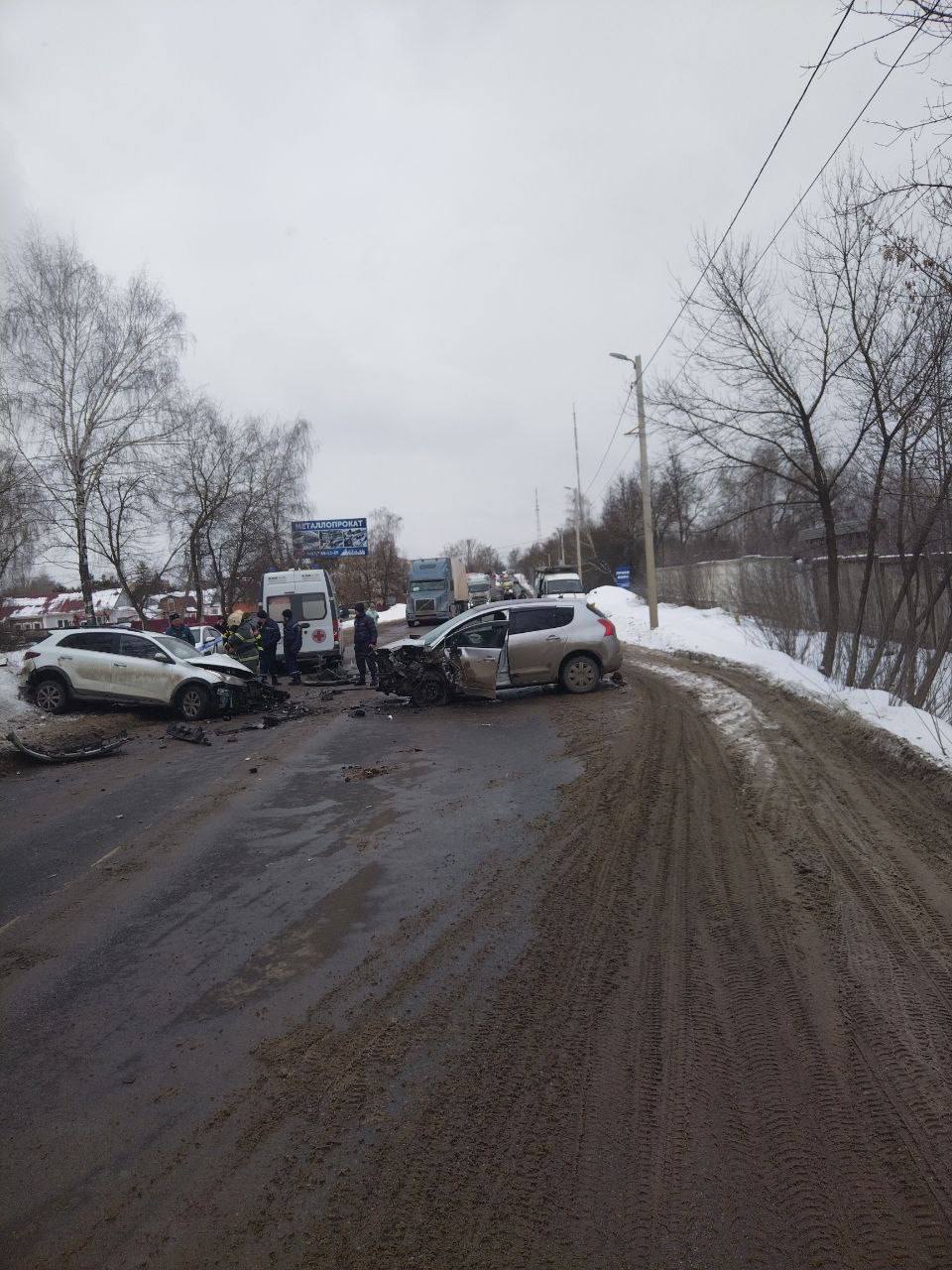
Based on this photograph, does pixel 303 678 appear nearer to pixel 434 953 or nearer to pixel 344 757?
pixel 344 757

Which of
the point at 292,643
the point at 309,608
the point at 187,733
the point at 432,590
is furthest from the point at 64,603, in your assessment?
the point at 187,733

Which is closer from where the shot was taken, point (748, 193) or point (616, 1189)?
point (616, 1189)

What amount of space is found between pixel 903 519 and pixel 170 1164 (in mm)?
13651

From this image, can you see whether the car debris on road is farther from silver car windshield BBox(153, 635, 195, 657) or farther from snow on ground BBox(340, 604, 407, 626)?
snow on ground BBox(340, 604, 407, 626)

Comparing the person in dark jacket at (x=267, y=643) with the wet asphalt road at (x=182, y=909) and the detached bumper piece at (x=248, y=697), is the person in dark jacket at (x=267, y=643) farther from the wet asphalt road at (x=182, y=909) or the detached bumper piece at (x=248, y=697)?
the wet asphalt road at (x=182, y=909)

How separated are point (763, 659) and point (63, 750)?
1327cm

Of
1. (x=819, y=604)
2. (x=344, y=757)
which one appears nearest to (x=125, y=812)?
(x=344, y=757)

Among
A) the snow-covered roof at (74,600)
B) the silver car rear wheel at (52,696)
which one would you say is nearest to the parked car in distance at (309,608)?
the silver car rear wheel at (52,696)

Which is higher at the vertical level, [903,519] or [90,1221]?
[903,519]

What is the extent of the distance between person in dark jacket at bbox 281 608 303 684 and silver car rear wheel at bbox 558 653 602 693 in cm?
733

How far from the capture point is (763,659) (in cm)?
1773

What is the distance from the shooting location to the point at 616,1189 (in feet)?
9.07

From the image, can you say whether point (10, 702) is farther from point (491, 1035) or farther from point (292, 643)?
point (491, 1035)

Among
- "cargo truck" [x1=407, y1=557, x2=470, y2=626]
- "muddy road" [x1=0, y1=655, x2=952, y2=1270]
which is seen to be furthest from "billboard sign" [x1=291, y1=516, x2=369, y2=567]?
"muddy road" [x1=0, y1=655, x2=952, y2=1270]
